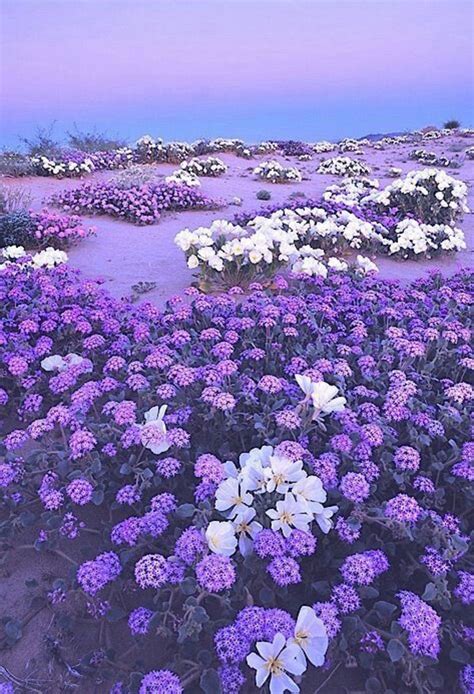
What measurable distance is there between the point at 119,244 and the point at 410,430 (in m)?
6.65

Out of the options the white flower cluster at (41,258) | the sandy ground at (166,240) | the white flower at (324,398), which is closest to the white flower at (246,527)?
the white flower at (324,398)

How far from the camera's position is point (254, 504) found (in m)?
2.22

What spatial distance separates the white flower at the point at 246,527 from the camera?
2107 mm

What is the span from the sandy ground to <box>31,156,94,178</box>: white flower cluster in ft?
0.91

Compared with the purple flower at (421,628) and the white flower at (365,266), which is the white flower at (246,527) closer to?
the purple flower at (421,628)

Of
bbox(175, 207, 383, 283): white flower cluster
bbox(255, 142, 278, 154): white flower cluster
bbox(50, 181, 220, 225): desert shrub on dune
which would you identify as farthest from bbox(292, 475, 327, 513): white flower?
bbox(255, 142, 278, 154): white flower cluster

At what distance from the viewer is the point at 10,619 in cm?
221

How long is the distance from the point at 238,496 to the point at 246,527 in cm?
11

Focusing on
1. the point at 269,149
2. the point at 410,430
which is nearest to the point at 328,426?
the point at 410,430

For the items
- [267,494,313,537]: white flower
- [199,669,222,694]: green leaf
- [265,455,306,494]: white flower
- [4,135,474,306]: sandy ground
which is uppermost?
[265,455,306,494]: white flower

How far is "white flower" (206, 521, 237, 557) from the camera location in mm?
2014

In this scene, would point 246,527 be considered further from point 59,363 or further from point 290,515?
point 59,363

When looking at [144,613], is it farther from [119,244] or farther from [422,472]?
[119,244]

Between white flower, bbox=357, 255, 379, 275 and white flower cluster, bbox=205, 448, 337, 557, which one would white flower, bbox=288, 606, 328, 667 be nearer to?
white flower cluster, bbox=205, 448, 337, 557
